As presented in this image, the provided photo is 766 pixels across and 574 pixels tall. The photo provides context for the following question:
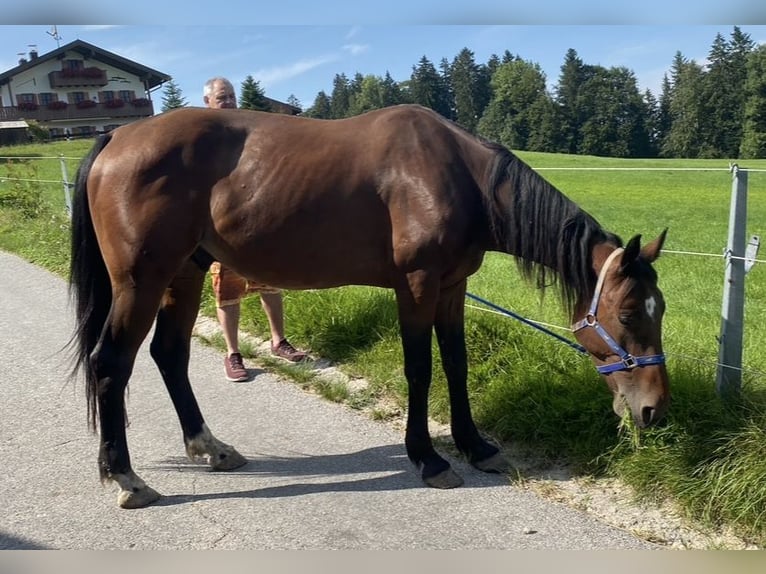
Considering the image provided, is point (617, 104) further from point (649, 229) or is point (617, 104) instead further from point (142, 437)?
point (142, 437)

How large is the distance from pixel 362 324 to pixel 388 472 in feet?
6.15

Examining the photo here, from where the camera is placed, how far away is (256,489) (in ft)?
10.4

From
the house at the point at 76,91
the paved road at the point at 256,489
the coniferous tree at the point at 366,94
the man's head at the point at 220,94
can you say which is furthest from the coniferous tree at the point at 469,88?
the paved road at the point at 256,489

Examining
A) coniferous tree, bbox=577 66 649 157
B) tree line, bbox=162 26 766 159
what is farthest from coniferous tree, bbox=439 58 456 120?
coniferous tree, bbox=577 66 649 157

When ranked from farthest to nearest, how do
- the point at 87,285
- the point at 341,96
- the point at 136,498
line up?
the point at 341,96 → the point at 87,285 → the point at 136,498

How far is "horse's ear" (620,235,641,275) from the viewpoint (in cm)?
265

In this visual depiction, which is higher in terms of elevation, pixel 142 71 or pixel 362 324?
pixel 142 71

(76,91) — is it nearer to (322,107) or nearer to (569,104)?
(322,107)

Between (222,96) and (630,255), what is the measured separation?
3.35 metres

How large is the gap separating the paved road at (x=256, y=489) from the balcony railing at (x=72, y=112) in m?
24.7

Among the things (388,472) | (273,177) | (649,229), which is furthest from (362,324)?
(649,229)

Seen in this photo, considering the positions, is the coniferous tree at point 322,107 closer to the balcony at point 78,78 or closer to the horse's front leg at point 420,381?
the balcony at point 78,78

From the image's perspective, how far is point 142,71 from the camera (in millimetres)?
26859

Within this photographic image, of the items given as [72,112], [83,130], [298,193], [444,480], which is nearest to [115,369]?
[298,193]
